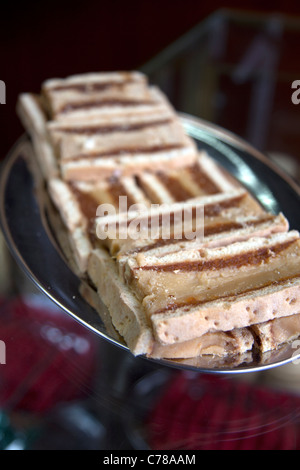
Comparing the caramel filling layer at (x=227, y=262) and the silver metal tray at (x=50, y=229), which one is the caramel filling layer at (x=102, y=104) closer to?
the silver metal tray at (x=50, y=229)

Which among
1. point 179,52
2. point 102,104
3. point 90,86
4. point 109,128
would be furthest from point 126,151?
point 179,52

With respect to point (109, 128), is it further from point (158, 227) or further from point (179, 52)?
A: point (179, 52)

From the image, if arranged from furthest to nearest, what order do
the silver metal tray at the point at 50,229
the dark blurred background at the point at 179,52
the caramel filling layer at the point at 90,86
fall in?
the dark blurred background at the point at 179,52 < the caramel filling layer at the point at 90,86 < the silver metal tray at the point at 50,229

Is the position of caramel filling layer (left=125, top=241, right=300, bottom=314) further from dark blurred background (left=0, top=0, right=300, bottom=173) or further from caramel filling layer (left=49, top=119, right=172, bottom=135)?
dark blurred background (left=0, top=0, right=300, bottom=173)

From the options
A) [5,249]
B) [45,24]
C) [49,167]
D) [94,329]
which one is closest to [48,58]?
[45,24]

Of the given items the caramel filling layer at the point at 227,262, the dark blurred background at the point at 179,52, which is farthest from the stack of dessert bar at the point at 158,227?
the dark blurred background at the point at 179,52

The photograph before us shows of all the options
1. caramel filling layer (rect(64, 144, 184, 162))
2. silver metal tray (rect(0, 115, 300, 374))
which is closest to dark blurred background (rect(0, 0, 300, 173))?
silver metal tray (rect(0, 115, 300, 374))
